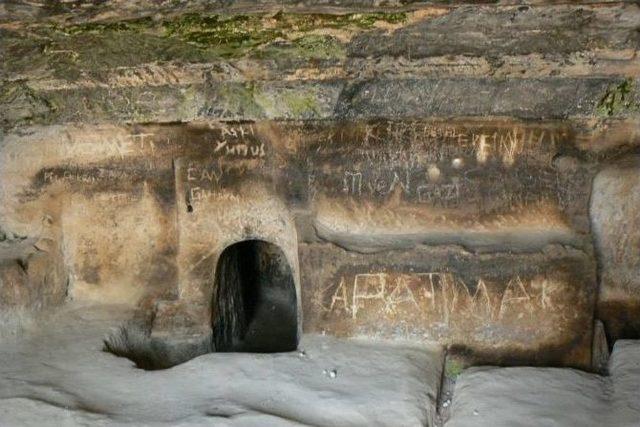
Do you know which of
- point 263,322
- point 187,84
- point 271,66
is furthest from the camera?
point 263,322

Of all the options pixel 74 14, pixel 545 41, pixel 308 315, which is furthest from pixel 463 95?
pixel 74 14

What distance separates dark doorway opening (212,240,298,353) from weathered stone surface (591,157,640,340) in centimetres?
283

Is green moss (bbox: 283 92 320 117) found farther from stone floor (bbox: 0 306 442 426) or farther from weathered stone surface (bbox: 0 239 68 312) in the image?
weathered stone surface (bbox: 0 239 68 312)

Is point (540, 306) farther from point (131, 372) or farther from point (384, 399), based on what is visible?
point (131, 372)

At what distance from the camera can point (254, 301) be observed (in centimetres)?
695

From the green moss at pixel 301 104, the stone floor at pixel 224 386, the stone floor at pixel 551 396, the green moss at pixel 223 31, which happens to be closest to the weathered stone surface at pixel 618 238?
the stone floor at pixel 551 396

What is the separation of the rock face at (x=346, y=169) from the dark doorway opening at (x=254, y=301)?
1.07ft

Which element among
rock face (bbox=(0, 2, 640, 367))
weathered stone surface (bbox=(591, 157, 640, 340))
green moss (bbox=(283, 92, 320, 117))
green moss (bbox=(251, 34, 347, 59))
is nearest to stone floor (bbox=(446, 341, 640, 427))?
rock face (bbox=(0, 2, 640, 367))

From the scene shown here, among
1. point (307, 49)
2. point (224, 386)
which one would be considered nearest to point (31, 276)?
point (224, 386)

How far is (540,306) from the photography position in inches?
178

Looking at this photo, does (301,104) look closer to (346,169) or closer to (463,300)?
(346,169)

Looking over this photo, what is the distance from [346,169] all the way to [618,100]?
1.89 m

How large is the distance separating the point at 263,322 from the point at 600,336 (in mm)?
3289

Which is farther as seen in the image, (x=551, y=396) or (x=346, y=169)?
(x=346, y=169)
